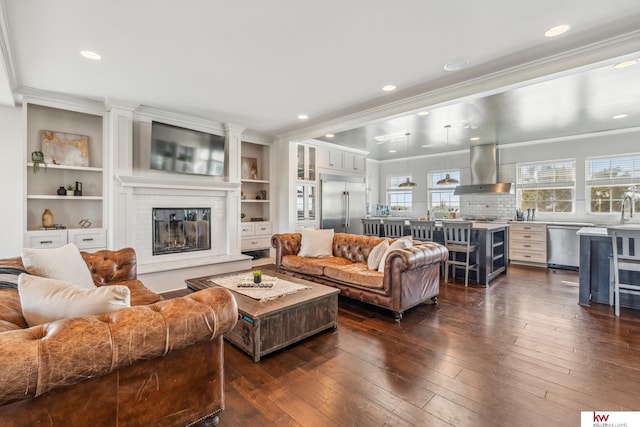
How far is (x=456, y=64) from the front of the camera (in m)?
3.09

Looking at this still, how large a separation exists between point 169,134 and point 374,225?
383cm

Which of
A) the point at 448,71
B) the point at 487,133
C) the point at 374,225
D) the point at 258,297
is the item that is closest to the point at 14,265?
the point at 258,297

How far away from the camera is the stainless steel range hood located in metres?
6.77

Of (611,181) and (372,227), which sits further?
(372,227)

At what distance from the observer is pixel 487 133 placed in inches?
233

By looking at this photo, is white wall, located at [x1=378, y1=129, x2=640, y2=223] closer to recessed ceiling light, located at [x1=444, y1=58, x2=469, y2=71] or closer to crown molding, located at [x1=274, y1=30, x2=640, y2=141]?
crown molding, located at [x1=274, y1=30, x2=640, y2=141]

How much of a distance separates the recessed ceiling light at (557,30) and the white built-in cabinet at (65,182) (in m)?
5.29

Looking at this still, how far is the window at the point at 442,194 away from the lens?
7.90m

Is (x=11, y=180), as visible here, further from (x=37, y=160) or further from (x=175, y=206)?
(x=175, y=206)

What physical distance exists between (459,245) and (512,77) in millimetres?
2468

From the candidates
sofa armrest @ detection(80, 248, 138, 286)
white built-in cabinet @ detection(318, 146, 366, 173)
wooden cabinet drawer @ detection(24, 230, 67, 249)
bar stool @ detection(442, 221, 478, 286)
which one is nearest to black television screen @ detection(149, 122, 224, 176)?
wooden cabinet drawer @ detection(24, 230, 67, 249)

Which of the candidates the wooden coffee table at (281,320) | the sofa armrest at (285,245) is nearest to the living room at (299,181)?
the wooden coffee table at (281,320)

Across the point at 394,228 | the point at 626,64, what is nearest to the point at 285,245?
the point at 394,228

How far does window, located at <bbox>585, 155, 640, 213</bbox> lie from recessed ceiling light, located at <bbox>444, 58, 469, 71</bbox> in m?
4.77
